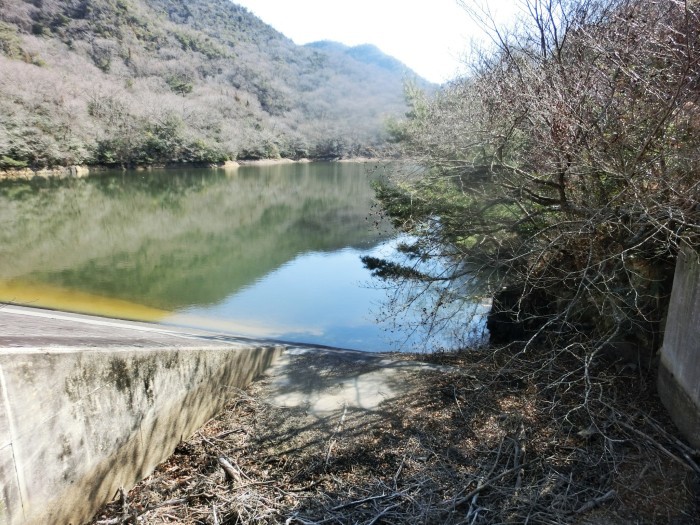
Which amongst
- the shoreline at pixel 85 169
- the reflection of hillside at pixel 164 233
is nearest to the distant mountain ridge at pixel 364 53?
the shoreline at pixel 85 169

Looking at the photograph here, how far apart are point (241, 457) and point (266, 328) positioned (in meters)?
7.00

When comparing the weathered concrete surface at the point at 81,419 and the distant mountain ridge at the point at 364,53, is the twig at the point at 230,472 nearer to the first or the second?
the weathered concrete surface at the point at 81,419

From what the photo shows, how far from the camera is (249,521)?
2961mm

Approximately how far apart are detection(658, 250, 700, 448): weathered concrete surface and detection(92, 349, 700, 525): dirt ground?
16cm

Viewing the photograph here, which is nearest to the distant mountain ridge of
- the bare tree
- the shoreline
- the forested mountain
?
the forested mountain

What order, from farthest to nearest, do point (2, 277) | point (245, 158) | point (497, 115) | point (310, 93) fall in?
1. point (310, 93)
2. point (245, 158)
3. point (2, 277)
4. point (497, 115)

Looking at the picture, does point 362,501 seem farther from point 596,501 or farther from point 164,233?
point 164,233

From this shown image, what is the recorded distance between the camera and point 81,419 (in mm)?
2760

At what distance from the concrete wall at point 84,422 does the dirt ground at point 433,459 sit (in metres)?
0.21

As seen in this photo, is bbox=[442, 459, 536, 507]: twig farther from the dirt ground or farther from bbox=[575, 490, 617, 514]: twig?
bbox=[575, 490, 617, 514]: twig

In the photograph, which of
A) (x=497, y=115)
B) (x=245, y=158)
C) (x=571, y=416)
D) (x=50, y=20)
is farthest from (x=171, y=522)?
(x=50, y=20)

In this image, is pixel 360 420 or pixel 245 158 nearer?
pixel 360 420

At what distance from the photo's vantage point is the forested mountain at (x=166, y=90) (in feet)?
126

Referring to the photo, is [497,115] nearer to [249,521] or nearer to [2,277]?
[249,521]
